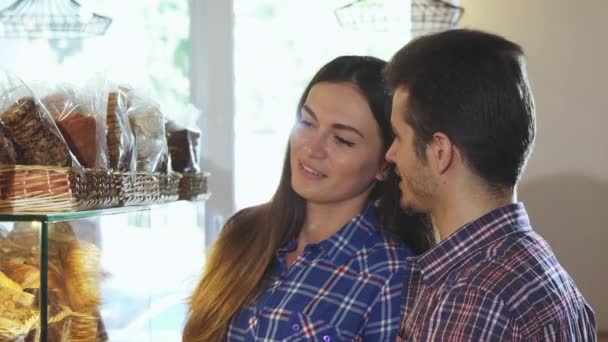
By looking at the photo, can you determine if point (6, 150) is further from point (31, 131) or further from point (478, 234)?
point (478, 234)

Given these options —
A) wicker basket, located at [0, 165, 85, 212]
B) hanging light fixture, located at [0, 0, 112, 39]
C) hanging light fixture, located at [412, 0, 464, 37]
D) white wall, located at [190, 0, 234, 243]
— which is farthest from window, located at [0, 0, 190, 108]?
wicker basket, located at [0, 165, 85, 212]

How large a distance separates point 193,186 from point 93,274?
58 cm

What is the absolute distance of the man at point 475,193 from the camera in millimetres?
903

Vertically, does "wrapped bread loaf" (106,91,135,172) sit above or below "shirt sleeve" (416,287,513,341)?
above

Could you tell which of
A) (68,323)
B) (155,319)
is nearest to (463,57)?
(68,323)

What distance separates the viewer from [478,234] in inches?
40.1

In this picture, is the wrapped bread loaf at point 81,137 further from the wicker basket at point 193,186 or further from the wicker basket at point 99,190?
the wicker basket at point 193,186

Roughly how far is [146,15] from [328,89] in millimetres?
1625

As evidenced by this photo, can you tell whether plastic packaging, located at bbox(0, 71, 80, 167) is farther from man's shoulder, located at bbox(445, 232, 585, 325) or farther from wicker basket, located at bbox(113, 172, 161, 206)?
man's shoulder, located at bbox(445, 232, 585, 325)

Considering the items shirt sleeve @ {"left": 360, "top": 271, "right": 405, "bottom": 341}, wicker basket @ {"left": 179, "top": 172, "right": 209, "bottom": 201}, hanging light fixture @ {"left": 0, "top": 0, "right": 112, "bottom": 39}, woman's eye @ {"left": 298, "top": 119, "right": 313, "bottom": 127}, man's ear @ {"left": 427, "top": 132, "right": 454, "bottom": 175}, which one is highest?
hanging light fixture @ {"left": 0, "top": 0, "right": 112, "bottom": 39}

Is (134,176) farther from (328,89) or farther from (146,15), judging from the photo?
(146,15)

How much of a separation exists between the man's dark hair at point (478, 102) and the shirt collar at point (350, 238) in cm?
38

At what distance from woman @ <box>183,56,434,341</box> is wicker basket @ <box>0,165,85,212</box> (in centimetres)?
52

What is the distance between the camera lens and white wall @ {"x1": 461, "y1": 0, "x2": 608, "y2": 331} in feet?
8.70
